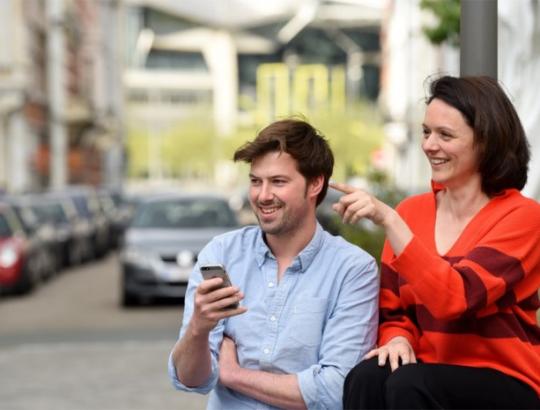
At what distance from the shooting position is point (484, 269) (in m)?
3.35

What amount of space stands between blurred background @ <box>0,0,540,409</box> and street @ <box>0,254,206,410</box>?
0.03 metres

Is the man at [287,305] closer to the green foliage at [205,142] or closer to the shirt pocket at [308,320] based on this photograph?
the shirt pocket at [308,320]

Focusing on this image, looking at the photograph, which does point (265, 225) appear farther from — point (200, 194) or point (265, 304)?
point (200, 194)

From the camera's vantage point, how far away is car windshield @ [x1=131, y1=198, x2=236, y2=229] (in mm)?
19516

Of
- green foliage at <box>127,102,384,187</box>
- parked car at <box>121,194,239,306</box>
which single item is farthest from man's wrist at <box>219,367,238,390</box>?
green foliage at <box>127,102,384,187</box>

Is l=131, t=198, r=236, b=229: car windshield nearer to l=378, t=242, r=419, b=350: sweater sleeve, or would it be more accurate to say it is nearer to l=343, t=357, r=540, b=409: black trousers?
l=378, t=242, r=419, b=350: sweater sleeve

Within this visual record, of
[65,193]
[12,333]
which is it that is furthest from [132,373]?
[65,193]

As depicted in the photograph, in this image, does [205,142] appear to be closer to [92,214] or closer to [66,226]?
[92,214]

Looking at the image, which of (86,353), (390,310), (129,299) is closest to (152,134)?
(129,299)

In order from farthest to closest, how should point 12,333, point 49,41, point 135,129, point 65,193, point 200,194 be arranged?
1. point 135,129
2. point 49,41
3. point 65,193
4. point 200,194
5. point 12,333

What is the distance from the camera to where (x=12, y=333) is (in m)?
16.1

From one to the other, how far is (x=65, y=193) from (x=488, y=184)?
29.5m

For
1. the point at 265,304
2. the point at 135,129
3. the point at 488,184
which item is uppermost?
the point at 488,184

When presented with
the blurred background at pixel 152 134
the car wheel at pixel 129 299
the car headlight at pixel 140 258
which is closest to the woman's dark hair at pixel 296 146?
the blurred background at pixel 152 134
